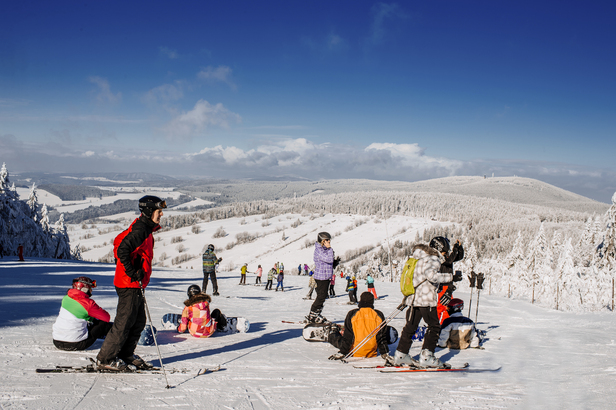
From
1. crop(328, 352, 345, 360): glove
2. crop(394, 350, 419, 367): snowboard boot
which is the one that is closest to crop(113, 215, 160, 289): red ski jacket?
crop(328, 352, 345, 360): glove

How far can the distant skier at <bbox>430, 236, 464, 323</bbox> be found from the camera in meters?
6.29

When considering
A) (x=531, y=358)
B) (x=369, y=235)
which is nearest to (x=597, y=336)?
(x=531, y=358)

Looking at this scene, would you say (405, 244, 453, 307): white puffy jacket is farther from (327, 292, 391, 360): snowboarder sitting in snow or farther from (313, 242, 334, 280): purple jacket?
(313, 242, 334, 280): purple jacket

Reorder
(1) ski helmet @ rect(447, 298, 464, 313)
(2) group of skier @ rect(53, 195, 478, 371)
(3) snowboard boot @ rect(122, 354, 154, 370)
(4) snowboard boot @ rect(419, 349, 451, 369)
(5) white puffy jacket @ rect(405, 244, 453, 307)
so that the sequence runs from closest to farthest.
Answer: (2) group of skier @ rect(53, 195, 478, 371) < (3) snowboard boot @ rect(122, 354, 154, 370) < (5) white puffy jacket @ rect(405, 244, 453, 307) < (4) snowboard boot @ rect(419, 349, 451, 369) < (1) ski helmet @ rect(447, 298, 464, 313)

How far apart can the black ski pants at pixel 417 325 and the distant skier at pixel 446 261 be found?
2.05 ft

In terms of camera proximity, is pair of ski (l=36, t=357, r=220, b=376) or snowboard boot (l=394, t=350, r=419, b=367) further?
snowboard boot (l=394, t=350, r=419, b=367)

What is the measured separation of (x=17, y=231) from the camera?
113 ft

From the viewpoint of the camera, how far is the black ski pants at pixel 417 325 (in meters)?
5.42

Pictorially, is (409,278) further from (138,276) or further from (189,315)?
(189,315)

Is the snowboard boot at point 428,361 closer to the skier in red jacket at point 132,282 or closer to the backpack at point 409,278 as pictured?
the backpack at point 409,278

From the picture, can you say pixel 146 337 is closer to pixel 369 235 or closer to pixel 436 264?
pixel 436 264

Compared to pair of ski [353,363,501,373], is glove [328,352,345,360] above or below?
below

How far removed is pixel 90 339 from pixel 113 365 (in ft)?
4.34

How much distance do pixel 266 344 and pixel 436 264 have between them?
3.64m
